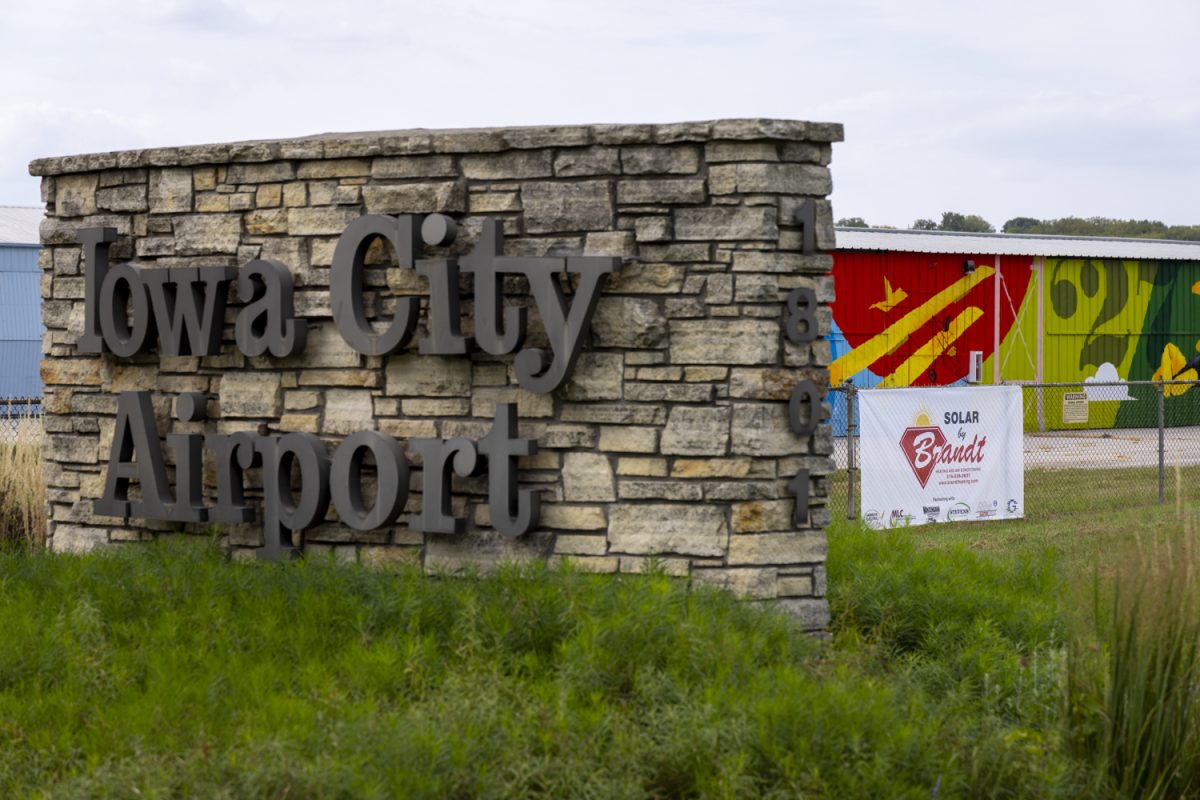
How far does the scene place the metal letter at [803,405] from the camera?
7640mm

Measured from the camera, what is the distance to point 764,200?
757 cm

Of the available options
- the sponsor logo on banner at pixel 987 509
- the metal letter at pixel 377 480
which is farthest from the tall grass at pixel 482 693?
the sponsor logo on banner at pixel 987 509

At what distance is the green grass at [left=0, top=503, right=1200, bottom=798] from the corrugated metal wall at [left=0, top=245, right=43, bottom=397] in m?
25.7

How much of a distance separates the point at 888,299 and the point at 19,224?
21.2m

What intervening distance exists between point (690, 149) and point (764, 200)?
1.64 ft

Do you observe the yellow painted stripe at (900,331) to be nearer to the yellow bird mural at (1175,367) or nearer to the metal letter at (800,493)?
the yellow bird mural at (1175,367)

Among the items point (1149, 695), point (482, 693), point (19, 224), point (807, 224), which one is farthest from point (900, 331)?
point (19, 224)

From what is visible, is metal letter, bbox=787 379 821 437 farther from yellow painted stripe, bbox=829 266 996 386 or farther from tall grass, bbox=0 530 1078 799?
yellow painted stripe, bbox=829 266 996 386

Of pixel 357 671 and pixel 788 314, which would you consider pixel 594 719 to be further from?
pixel 788 314

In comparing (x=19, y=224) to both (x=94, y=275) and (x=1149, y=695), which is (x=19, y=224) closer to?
(x=94, y=275)

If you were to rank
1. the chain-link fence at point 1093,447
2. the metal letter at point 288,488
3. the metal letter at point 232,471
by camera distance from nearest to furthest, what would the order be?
the metal letter at point 288,488, the metal letter at point 232,471, the chain-link fence at point 1093,447

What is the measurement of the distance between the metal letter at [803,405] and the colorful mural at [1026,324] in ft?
52.4

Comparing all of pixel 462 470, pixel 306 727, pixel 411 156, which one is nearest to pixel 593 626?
pixel 306 727

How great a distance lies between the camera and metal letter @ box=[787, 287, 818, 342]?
765cm
